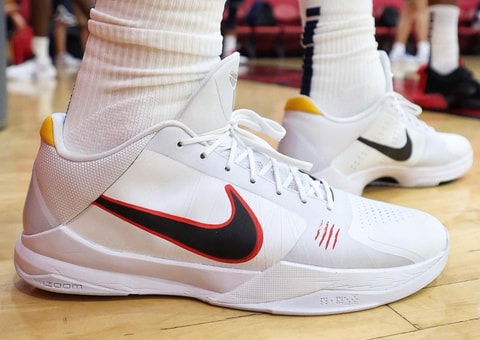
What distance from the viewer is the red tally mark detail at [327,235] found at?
2.03 ft

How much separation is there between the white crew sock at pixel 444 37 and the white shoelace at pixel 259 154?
1.28 meters

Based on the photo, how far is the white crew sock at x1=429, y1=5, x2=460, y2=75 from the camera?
1.77 meters

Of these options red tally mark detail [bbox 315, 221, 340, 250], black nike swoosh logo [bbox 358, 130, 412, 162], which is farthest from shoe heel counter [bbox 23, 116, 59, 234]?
black nike swoosh logo [bbox 358, 130, 412, 162]

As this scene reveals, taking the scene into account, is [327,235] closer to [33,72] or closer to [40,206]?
[40,206]

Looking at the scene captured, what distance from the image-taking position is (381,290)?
618mm

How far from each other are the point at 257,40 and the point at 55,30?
187cm

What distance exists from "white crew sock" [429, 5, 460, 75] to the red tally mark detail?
1.32m

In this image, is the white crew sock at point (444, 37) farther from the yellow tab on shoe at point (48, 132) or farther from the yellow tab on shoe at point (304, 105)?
the yellow tab on shoe at point (48, 132)

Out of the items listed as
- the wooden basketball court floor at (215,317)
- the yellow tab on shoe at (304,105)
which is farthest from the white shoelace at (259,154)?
the yellow tab on shoe at (304,105)

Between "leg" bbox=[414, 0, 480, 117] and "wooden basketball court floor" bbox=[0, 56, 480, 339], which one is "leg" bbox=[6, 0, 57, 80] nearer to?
"leg" bbox=[414, 0, 480, 117]

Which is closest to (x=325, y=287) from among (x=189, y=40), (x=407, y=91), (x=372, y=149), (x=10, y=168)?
(x=189, y=40)

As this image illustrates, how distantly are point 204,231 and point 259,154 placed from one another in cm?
11

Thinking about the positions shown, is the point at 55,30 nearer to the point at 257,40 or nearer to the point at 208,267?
the point at 257,40

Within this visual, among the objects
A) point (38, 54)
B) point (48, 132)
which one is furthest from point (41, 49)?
point (48, 132)
